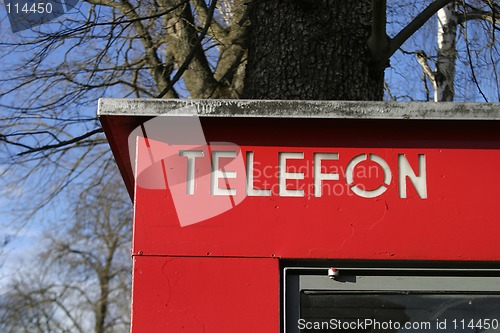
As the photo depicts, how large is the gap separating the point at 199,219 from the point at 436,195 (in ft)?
3.43

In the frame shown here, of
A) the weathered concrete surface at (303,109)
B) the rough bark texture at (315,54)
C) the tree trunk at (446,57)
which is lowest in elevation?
the weathered concrete surface at (303,109)

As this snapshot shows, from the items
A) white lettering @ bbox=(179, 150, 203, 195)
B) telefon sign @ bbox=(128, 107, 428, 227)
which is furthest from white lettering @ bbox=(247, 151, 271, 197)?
white lettering @ bbox=(179, 150, 203, 195)

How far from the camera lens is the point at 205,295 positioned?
3514 mm

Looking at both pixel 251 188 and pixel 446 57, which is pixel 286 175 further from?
pixel 446 57

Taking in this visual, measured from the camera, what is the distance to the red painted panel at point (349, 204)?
3564 millimetres

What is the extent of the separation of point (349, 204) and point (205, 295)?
741 millimetres

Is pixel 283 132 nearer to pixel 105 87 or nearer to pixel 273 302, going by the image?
pixel 273 302

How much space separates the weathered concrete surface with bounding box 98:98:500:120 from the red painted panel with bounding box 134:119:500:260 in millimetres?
87

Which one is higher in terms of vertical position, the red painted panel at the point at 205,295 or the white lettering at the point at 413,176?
the white lettering at the point at 413,176

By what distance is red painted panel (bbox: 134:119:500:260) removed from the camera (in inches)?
140

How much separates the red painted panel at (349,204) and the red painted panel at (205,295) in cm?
6

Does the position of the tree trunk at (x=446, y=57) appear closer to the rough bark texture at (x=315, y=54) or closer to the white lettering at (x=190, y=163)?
the rough bark texture at (x=315, y=54)

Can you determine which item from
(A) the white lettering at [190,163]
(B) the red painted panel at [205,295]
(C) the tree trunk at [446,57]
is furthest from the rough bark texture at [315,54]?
(C) the tree trunk at [446,57]

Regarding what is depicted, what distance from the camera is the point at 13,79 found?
814cm
